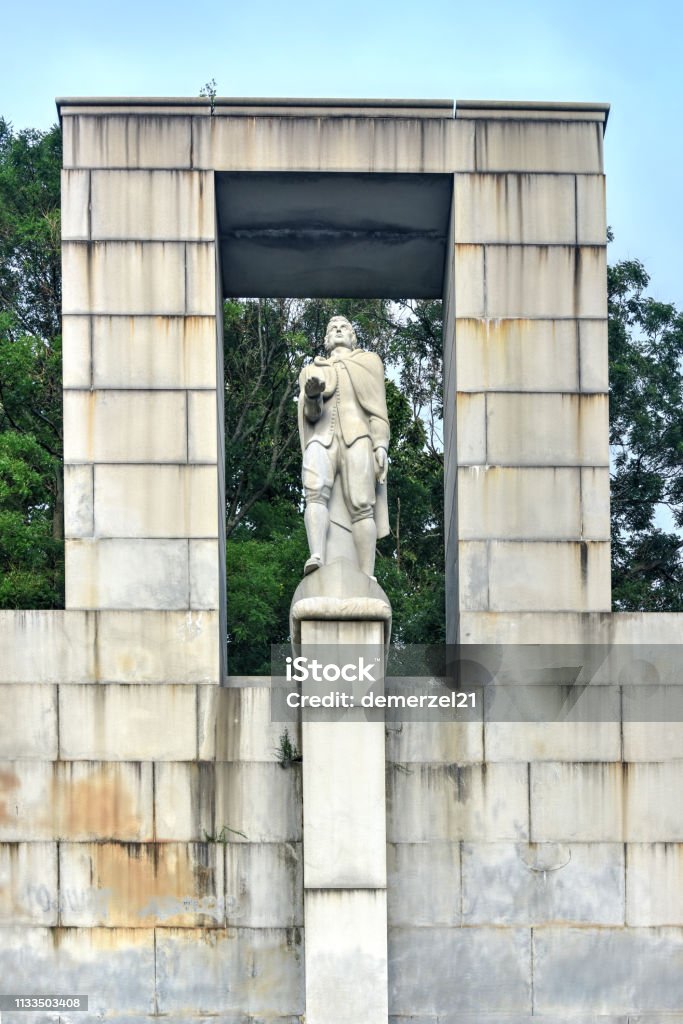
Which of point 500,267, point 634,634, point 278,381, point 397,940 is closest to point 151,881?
point 397,940

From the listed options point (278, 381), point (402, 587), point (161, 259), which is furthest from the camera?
point (278, 381)

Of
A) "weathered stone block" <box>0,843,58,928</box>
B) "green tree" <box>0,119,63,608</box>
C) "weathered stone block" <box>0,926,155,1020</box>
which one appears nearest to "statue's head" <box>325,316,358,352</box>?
"weathered stone block" <box>0,843,58,928</box>

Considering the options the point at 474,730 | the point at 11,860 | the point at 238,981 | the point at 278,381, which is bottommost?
the point at 238,981

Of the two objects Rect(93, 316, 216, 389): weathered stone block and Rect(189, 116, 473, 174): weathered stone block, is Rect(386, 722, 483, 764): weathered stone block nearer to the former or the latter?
Rect(93, 316, 216, 389): weathered stone block

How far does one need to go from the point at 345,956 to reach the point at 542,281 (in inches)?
260

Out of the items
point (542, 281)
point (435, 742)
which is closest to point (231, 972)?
point (435, 742)

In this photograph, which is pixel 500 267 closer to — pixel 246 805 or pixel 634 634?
pixel 634 634

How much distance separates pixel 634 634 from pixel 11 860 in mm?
6052

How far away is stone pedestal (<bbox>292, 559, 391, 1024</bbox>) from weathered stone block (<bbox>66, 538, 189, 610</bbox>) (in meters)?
1.33

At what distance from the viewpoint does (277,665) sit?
18266 millimetres

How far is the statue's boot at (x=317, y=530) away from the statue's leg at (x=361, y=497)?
0.27 metres

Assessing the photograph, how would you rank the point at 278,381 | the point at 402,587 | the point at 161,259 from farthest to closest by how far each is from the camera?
the point at 278,381, the point at 402,587, the point at 161,259

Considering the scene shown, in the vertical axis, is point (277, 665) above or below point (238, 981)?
above

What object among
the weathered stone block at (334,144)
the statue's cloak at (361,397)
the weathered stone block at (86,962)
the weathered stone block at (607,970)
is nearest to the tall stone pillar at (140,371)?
the weathered stone block at (334,144)
